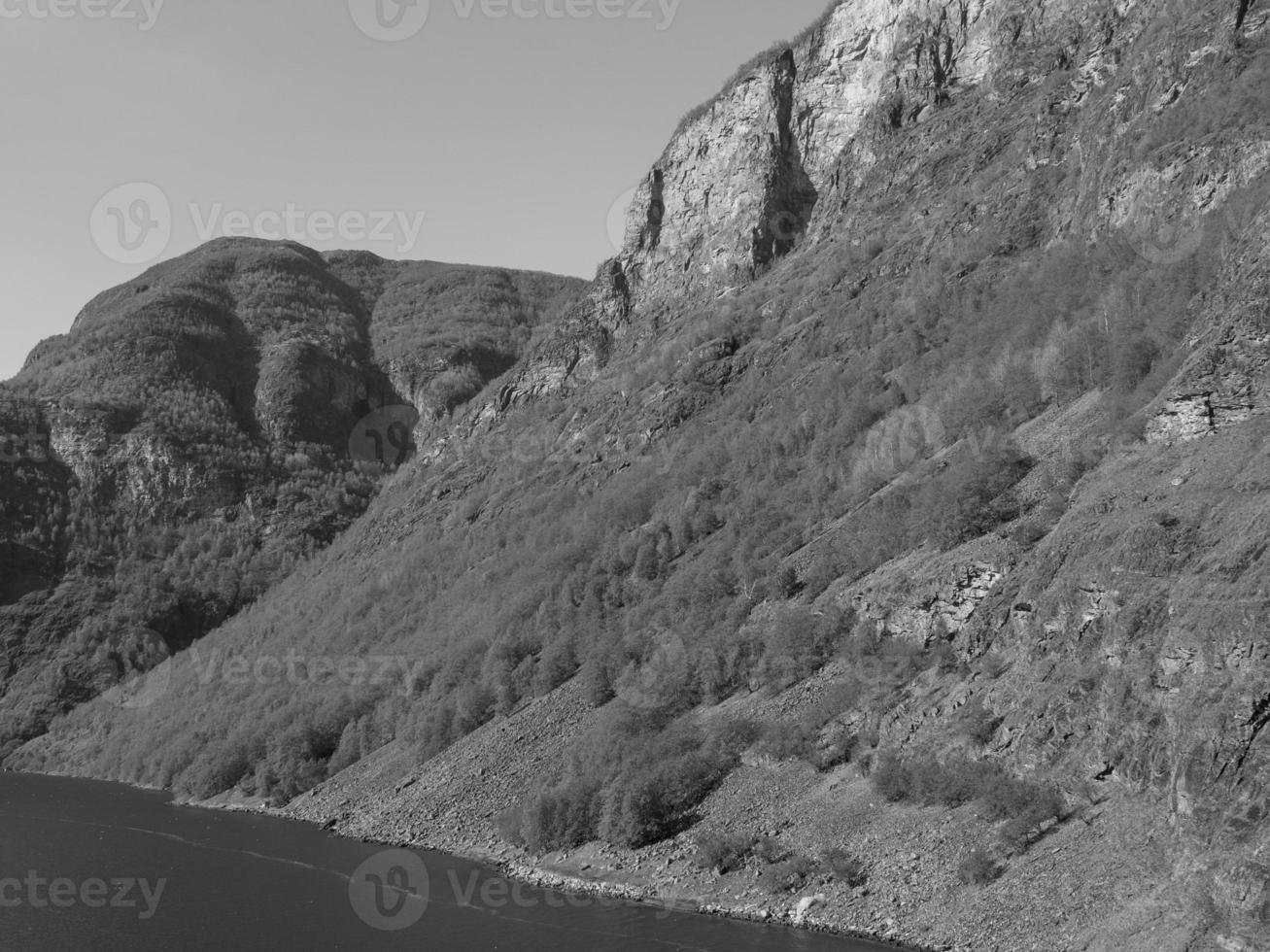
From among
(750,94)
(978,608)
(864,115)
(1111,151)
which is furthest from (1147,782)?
(750,94)

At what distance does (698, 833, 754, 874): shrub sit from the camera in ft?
147

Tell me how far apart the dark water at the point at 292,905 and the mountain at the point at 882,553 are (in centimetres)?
272

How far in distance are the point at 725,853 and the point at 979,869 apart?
Answer: 39.0 ft

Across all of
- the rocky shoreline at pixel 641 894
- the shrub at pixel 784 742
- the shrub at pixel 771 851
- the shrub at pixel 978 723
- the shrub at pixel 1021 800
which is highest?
the shrub at pixel 978 723

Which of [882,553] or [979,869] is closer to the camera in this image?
[979,869]

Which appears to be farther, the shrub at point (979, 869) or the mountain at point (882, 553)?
the mountain at point (882, 553)

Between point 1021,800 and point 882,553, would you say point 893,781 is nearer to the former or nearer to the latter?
point 1021,800

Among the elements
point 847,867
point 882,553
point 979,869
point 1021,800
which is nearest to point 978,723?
point 1021,800

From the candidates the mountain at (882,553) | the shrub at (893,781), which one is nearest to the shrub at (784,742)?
the mountain at (882,553)

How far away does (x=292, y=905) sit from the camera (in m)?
50.0

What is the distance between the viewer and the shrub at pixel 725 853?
4466 cm

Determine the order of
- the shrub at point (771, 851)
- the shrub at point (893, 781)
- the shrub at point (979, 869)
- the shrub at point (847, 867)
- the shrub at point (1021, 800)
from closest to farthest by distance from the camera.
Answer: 1. the shrub at point (979, 869)
2. the shrub at point (1021, 800)
3. the shrub at point (847, 867)
4. the shrub at point (893, 781)
5. the shrub at point (771, 851)

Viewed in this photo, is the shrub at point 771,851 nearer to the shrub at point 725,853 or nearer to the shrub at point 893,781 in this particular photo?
the shrub at point 725,853

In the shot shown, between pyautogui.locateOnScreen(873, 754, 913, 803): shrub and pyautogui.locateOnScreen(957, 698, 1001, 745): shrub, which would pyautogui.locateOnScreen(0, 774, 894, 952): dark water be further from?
pyautogui.locateOnScreen(957, 698, 1001, 745): shrub
